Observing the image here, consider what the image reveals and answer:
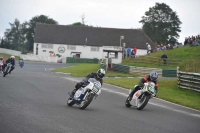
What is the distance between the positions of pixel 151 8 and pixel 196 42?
198 ft

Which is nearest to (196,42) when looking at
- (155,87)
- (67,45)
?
(155,87)

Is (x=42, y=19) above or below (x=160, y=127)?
above

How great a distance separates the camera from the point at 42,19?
138m

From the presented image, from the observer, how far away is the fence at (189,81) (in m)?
27.6

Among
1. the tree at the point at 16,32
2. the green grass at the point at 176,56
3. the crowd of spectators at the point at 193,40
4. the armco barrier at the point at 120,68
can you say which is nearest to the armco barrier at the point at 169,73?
the green grass at the point at 176,56

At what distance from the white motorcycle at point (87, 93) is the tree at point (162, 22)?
95.8 m

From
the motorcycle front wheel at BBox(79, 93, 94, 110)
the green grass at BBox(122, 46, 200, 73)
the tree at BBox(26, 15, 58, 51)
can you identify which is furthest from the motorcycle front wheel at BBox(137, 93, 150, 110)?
the tree at BBox(26, 15, 58, 51)

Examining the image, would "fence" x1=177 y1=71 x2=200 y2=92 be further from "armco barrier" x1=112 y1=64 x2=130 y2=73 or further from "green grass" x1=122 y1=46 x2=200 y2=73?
"green grass" x1=122 y1=46 x2=200 y2=73

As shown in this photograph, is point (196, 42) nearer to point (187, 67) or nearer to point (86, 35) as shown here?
point (187, 67)

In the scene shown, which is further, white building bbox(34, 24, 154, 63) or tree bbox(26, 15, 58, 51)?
tree bbox(26, 15, 58, 51)

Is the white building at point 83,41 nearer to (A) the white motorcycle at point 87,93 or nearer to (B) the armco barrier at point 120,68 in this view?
(B) the armco barrier at point 120,68

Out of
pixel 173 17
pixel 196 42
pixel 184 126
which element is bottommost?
pixel 184 126

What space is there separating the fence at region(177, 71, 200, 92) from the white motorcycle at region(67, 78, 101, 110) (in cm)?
1336

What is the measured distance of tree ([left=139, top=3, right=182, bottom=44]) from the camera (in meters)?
110
